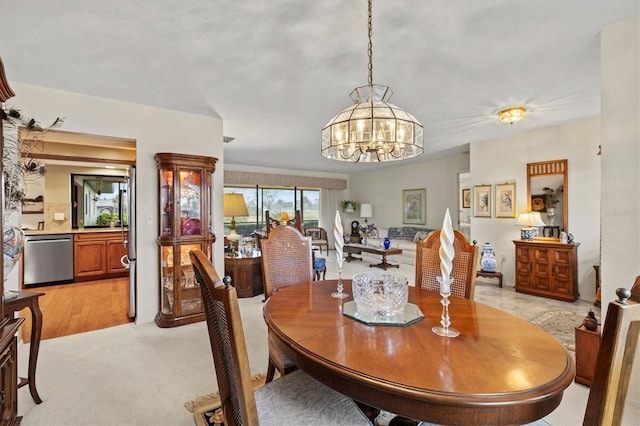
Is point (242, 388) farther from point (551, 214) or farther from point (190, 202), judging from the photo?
point (551, 214)

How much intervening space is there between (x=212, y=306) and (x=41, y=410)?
183cm

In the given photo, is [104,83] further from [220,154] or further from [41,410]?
[41,410]

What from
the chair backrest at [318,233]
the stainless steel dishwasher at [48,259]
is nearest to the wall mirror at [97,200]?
the stainless steel dishwasher at [48,259]

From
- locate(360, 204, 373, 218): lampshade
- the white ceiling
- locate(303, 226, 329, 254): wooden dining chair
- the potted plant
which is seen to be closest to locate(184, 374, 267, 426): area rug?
the white ceiling

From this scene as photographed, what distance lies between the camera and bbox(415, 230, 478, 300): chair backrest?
6.43 ft

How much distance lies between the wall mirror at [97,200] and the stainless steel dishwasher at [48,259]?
0.63 meters

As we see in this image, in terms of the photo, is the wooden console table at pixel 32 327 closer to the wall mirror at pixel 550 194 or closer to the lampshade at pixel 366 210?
the wall mirror at pixel 550 194

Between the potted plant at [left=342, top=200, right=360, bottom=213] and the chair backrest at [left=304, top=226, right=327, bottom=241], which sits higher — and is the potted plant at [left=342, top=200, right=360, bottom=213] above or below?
above

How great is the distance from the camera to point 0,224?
1310 mm

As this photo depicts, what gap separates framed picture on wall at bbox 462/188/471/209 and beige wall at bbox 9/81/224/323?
203 inches

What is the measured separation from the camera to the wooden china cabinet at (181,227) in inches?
127

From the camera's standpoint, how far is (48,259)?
4.75 meters

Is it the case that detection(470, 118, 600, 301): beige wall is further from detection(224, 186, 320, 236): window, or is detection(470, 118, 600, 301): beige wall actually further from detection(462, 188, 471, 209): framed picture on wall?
detection(224, 186, 320, 236): window

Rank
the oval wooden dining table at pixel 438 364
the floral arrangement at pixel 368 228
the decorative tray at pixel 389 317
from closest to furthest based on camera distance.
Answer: the oval wooden dining table at pixel 438 364, the decorative tray at pixel 389 317, the floral arrangement at pixel 368 228
